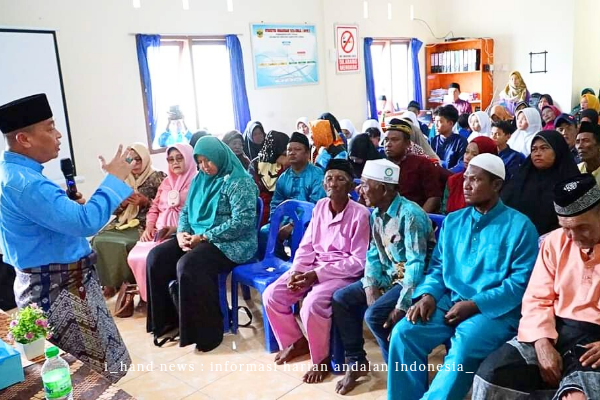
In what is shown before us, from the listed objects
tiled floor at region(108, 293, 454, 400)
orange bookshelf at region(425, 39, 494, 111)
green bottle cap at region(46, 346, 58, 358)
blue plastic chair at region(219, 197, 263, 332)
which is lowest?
tiled floor at region(108, 293, 454, 400)

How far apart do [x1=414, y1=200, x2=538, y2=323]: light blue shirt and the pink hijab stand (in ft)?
6.47

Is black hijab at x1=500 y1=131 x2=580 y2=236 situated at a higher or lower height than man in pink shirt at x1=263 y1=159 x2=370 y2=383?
higher

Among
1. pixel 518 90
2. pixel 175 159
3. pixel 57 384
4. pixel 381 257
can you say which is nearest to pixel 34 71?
pixel 175 159

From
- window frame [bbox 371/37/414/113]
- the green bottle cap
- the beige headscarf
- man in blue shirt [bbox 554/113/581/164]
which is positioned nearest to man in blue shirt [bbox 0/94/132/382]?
the green bottle cap

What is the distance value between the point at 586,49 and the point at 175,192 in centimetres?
711

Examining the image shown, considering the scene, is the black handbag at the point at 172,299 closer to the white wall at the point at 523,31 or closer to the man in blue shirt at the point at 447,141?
the man in blue shirt at the point at 447,141

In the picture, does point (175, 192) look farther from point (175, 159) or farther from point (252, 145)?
point (252, 145)

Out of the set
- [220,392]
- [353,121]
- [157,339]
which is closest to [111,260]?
[157,339]

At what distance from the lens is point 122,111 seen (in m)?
5.39

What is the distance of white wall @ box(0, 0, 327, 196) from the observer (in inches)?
191

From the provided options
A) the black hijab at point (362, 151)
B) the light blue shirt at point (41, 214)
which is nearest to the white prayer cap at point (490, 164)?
the light blue shirt at point (41, 214)

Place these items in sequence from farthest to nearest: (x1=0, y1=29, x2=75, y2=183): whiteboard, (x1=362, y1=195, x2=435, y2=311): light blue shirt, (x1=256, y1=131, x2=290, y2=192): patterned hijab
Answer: (x1=0, y1=29, x2=75, y2=183): whiteboard → (x1=256, y1=131, x2=290, y2=192): patterned hijab → (x1=362, y1=195, x2=435, y2=311): light blue shirt

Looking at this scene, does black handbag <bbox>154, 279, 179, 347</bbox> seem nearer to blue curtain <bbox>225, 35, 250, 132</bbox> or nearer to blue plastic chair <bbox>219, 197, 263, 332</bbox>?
→ blue plastic chair <bbox>219, 197, 263, 332</bbox>

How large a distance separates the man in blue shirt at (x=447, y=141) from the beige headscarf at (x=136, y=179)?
257 centimetres
